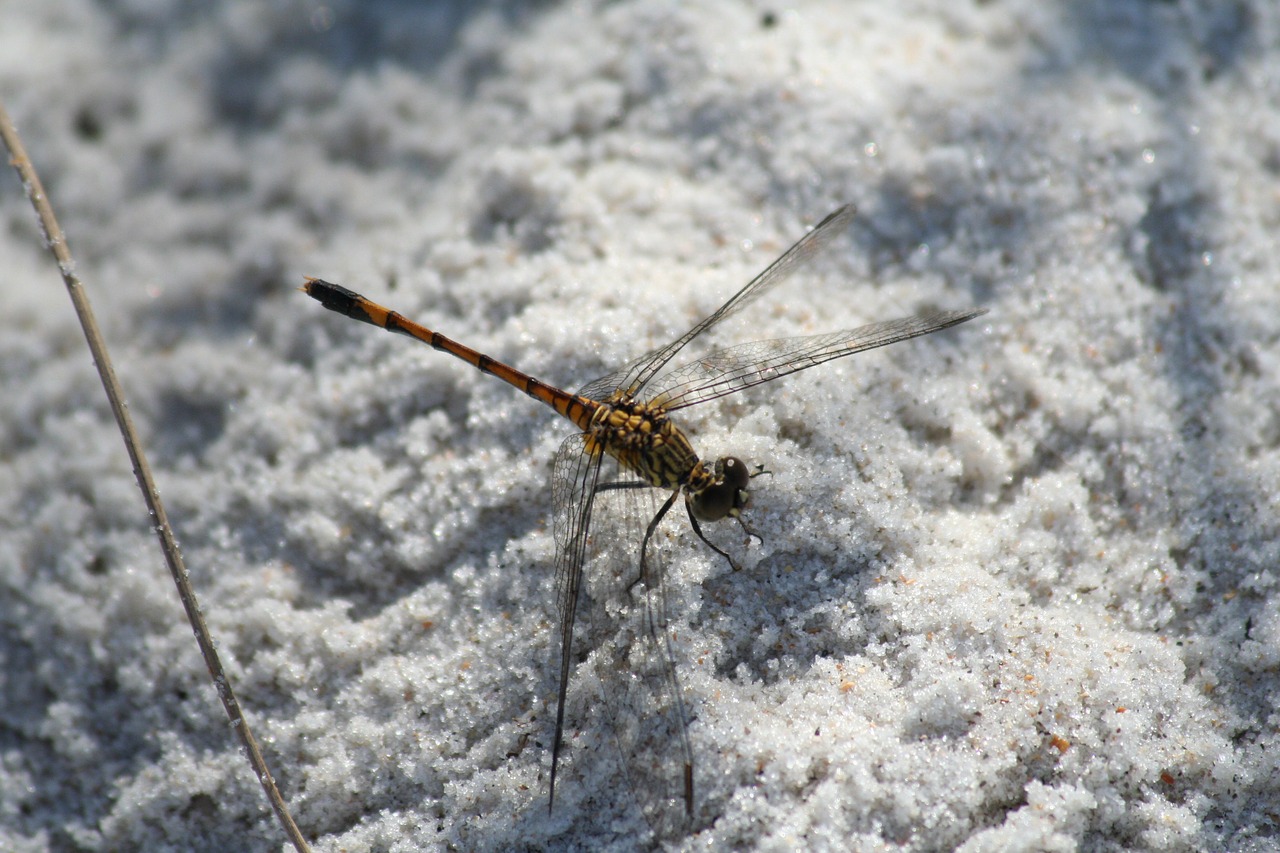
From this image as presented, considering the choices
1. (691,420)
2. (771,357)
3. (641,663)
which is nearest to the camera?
(641,663)

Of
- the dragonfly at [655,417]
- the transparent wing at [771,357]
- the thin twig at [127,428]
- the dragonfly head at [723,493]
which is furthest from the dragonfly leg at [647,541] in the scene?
the thin twig at [127,428]

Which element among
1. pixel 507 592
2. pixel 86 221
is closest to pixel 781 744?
pixel 507 592

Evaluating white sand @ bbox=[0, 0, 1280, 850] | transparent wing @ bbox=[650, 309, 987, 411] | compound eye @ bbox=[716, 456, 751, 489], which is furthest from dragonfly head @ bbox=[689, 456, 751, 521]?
transparent wing @ bbox=[650, 309, 987, 411]

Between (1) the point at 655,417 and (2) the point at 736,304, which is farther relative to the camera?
(2) the point at 736,304

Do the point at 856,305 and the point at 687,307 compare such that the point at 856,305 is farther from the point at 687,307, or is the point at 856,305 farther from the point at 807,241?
the point at 687,307

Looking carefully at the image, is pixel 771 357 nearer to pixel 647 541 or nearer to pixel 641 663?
pixel 647 541

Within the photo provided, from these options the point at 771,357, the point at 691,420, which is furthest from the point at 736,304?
the point at 691,420
